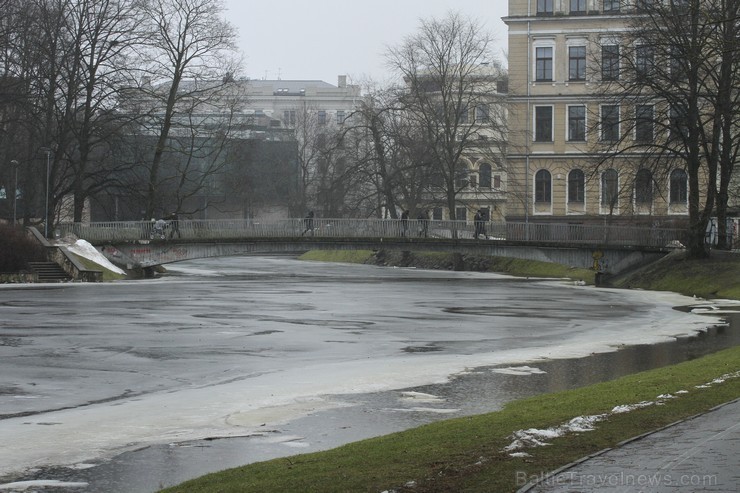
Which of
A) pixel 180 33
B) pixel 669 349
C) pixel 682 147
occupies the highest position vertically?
pixel 180 33

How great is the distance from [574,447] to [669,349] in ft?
50.3

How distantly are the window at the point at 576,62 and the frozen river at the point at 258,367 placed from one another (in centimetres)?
3937

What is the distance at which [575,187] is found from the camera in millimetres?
82000

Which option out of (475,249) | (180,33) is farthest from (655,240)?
(180,33)

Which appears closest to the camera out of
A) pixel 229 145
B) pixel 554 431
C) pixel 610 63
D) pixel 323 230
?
pixel 554 431

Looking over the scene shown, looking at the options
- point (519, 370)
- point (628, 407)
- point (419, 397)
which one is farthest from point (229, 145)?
Answer: point (628, 407)

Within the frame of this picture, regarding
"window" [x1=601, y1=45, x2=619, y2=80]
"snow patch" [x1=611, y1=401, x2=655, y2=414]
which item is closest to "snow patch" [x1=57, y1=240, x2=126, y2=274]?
"window" [x1=601, y1=45, x2=619, y2=80]

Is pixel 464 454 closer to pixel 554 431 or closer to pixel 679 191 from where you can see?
pixel 554 431

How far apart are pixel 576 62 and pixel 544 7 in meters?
4.97

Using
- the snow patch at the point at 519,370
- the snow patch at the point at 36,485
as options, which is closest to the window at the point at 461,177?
the snow patch at the point at 519,370

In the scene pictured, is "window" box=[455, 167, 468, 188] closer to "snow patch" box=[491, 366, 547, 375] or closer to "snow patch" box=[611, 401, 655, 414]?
"snow patch" box=[491, 366, 547, 375]

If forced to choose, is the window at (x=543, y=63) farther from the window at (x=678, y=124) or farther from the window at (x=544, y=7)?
the window at (x=678, y=124)

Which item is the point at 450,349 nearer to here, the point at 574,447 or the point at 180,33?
the point at 574,447

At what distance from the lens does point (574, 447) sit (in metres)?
10.6
